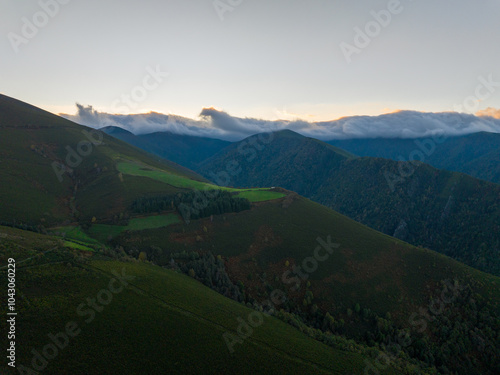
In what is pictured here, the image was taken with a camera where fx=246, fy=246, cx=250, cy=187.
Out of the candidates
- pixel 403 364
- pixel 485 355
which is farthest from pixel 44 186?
pixel 485 355

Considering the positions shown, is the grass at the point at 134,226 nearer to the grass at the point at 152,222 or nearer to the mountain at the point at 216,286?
the grass at the point at 152,222

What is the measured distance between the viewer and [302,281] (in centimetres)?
8544

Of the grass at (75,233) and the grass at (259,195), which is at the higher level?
the grass at (259,195)
